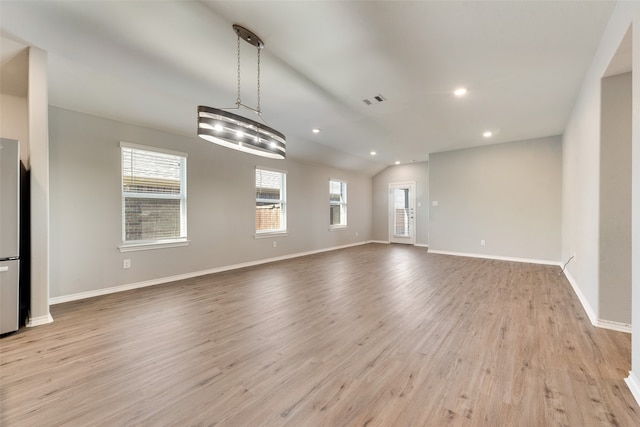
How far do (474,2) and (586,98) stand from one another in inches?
92.2

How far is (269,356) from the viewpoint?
2.13 meters

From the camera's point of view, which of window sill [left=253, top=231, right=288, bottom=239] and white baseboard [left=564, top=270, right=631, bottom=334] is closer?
white baseboard [left=564, top=270, right=631, bottom=334]

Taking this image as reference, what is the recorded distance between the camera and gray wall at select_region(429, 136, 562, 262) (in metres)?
5.62

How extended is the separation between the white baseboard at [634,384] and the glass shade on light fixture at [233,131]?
3.18m

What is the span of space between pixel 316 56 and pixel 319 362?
2900mm

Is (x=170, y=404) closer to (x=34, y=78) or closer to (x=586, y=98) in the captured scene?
(x=34, y=78)

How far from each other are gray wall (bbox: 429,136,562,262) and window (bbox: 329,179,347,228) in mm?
2643

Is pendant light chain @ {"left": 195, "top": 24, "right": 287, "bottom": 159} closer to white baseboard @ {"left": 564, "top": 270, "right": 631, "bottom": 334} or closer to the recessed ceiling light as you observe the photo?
the recessed ceiling light

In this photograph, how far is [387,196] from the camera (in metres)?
9.41

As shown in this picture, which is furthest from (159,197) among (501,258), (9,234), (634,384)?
(501,258)

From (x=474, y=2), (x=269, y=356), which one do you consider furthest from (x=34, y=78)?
(x=474, y=2)

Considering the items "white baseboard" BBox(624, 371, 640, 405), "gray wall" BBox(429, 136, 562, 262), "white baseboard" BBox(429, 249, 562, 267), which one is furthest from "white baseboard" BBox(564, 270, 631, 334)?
"gray wall" BBox(429, 136, 562, 262)

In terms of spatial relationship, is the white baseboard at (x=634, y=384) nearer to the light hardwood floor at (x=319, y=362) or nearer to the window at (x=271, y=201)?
the light hardwood floor at (x=319, y=362)

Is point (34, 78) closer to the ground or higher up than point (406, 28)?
closer to the ground
